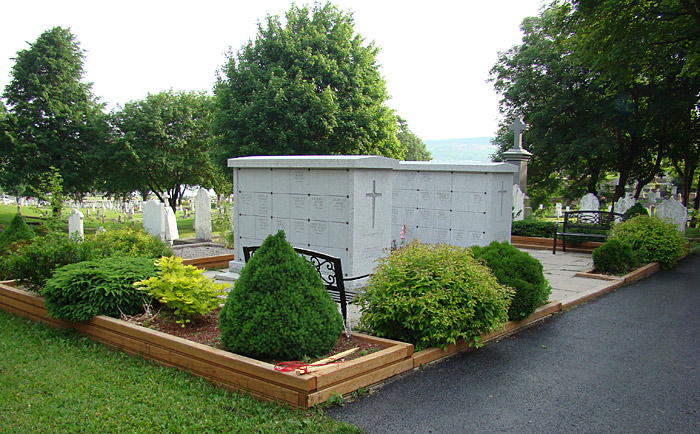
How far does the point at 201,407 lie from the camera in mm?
3707

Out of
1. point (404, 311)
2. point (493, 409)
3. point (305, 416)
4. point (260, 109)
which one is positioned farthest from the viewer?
point (260, 109)

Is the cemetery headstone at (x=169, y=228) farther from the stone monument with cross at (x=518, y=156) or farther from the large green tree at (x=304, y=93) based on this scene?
the stone monument with cross at (x=518, y=156)

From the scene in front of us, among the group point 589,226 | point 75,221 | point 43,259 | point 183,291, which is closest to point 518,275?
point 183,291

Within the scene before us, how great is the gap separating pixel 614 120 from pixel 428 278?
24790 mm

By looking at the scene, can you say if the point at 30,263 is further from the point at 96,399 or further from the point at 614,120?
the point at 614,120

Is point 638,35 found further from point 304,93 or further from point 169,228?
point 169,228

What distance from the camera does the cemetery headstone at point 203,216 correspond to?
16.1 m

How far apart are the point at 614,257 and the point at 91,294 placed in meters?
8.84

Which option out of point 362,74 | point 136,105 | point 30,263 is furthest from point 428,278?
point 136,105

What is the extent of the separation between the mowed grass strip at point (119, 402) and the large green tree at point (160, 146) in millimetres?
24987

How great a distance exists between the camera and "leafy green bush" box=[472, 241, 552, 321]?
19.8ft

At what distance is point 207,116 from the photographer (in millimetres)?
32125

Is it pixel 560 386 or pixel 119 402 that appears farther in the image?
pixel 560 386

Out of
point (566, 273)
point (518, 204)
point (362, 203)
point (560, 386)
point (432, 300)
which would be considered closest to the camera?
point (560, 386)
